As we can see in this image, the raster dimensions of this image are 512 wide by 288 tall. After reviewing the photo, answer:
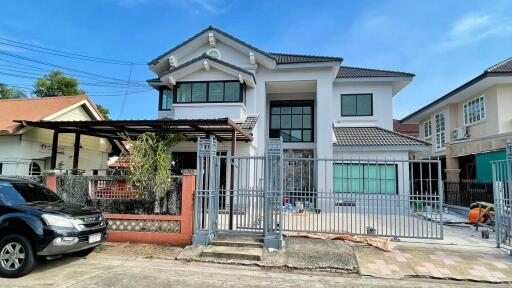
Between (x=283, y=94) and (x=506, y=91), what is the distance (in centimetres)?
1096

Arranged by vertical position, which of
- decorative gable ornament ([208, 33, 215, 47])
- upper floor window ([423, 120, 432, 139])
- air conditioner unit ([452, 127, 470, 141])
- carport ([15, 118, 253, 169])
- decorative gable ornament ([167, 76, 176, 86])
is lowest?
carport ([15, 118, 253, 169])

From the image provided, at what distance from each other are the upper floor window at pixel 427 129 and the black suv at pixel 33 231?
79.1 feet

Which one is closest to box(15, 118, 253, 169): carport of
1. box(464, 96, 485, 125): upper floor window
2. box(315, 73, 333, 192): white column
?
box(315, 73, 333, 192): white column

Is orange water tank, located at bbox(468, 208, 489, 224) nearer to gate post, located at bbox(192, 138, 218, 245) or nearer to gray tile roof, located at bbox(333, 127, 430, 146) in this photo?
gray tile roof, located at bbox(333, 127, 430, 146)

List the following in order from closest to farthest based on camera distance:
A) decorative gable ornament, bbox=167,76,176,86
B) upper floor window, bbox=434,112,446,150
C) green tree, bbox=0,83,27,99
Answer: decorative gable ornament, bbox=167,76,176,86, upper floor window, bbox=434,112,446,150, green tree, bbox=0,83,27,99

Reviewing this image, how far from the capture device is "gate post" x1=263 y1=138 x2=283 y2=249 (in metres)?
7.85

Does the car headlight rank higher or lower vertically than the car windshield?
lower

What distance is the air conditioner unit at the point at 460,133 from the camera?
19234 millimetres

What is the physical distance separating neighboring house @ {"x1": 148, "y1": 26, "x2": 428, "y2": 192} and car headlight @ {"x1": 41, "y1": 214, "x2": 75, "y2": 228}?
9.05 metres

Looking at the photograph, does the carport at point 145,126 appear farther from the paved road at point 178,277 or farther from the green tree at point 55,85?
the green tree at point 55,85

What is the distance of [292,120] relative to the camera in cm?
1808

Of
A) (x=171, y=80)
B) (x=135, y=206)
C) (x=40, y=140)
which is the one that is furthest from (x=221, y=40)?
(x=135, y=206)

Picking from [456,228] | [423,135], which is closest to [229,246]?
[456,228]

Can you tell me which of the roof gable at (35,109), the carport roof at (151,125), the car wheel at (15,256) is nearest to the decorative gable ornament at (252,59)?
the carport roof at (151,125)
